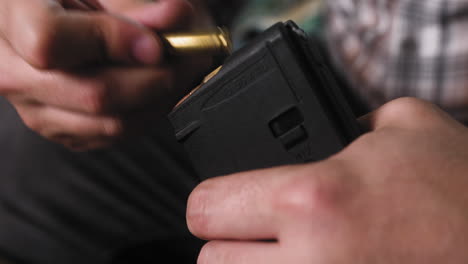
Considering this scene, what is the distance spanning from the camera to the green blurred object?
978 millimetres

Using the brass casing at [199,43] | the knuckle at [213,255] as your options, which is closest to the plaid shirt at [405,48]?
the brass casing at [199,43]

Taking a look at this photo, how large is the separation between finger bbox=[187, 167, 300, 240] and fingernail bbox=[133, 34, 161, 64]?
121mm

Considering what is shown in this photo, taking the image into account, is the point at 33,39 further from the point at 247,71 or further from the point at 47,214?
the point at 47,214

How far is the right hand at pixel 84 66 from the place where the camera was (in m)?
0.38

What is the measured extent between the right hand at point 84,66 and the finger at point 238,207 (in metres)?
0.12

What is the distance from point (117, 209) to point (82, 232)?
0.07m

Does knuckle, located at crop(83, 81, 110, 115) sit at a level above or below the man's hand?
above

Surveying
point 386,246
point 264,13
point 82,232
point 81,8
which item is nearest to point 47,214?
point 82,232

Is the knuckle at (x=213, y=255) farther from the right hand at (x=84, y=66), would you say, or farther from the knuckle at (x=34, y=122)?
the knuckle at (x=34, y=122)

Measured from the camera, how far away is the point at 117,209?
715mm

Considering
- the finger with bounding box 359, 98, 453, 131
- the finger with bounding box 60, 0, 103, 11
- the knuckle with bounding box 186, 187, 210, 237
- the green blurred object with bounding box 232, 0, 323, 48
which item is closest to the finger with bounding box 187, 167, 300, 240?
the knuckle with bounding box 186, 187, 210, 237

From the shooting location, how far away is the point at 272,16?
1.08 m

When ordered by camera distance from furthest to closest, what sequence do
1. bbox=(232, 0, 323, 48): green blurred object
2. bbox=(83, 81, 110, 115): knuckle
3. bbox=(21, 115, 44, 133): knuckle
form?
bbox=(232, 0, 323, 48): green blurred object → bbox=(21, 115, 44, 133): knuckle → bbox=(83, 81, 110, 115): knuckle

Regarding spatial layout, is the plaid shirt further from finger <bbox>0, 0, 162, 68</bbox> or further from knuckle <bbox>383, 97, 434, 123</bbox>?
finger <bbox>0, 0, 162, 68</bbox>
